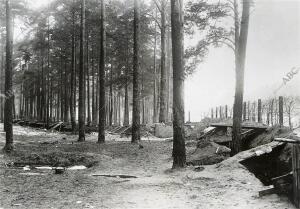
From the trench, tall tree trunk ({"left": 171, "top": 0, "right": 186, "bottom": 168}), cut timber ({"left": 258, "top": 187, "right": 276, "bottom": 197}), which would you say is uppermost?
tall tree trunk ({"left": 171, "top": 0, "right": 186, "bottom": 168})

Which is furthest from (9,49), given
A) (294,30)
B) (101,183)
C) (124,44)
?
(294,30)

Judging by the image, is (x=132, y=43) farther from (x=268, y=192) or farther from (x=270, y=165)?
(x=268, y=192)

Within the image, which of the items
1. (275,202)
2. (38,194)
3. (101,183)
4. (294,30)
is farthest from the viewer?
(294,30)

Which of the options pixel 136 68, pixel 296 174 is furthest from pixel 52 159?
pixel 296 174

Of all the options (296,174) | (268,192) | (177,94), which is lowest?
(268,192)

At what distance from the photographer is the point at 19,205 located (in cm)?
788

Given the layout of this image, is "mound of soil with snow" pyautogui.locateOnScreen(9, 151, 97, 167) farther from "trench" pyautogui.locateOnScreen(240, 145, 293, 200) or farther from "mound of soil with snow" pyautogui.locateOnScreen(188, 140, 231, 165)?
"trench" pyautogui.locateOnScreen(240, 145, 293, 200)

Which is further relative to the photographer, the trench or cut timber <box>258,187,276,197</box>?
the trench

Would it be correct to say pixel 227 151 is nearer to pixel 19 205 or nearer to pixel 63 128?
pixel 19 205

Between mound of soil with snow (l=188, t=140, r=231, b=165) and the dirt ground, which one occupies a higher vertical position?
mound of soil with snow (l=188, t=140, r=231, b=165)

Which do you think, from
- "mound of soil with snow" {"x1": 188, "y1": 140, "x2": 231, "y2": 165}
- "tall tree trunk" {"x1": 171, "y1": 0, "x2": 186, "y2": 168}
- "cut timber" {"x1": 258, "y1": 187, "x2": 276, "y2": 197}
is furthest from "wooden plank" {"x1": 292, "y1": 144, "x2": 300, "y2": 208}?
"mound of soil with snow" {"x1": 188, "y1": 140, "x2": 231, "y2": 165}

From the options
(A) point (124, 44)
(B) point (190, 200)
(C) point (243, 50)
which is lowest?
(B) point (190, 200)

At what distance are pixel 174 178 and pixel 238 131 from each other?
3410mm

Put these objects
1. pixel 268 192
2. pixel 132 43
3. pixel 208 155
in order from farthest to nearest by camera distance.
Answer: pixel 132 43
pixel 208 155
pixel 268 192
